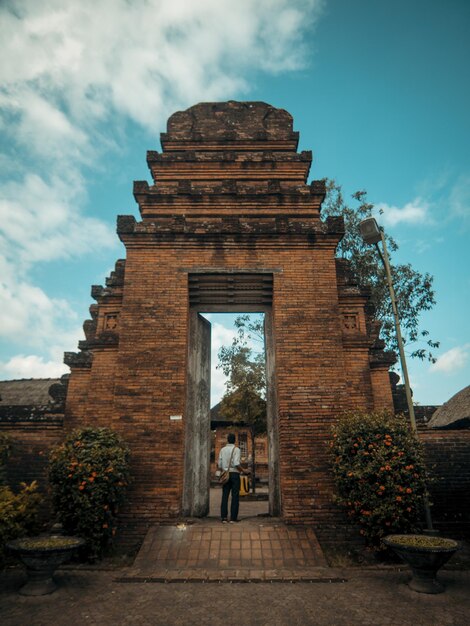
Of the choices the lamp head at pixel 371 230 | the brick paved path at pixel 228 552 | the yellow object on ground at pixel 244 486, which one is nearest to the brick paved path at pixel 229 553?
the brick paved path at pixel 228 552

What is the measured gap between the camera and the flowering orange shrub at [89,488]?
18.9 ft

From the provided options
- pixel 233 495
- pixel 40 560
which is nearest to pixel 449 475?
pixel 233 495

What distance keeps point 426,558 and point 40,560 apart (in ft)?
14.9

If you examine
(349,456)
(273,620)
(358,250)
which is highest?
(358,250)

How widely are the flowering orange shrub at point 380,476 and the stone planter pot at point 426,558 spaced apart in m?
0.78

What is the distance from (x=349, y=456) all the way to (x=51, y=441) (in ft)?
17.6

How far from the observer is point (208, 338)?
912 centimetres

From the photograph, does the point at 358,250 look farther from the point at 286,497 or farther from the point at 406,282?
the point at 286,497

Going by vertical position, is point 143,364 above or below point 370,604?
above

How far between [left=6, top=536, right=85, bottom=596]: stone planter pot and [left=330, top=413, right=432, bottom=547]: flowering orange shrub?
3862 millimetres

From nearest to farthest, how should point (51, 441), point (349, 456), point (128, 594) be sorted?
point (128, 594)
point (349, 456)
point (51, 441)

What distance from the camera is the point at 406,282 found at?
17.6 m

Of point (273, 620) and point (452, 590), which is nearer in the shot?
point (273, 620)

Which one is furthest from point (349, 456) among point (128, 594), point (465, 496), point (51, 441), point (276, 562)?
point (51, 441)
